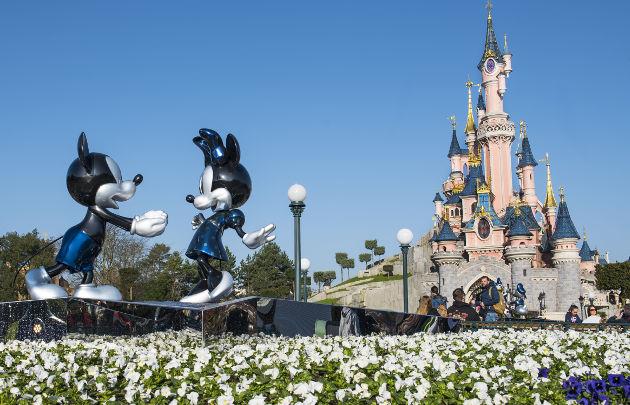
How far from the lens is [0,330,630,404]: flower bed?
3891 mm

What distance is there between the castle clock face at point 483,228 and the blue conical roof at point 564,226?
16.0ft

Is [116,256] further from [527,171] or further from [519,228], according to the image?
[527,171]

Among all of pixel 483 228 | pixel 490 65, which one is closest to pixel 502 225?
pixel 483 228

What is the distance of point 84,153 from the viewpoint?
9641 millimetres

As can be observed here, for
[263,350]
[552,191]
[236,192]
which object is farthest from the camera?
[552,191]

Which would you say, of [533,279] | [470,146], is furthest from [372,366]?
[470,146]

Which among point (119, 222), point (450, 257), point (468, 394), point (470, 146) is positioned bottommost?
point (468, 394)

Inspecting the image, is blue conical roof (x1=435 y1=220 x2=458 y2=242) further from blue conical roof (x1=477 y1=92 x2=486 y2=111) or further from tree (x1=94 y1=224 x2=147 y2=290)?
tree (x1=94 y1=224 x2=147 y2=290)

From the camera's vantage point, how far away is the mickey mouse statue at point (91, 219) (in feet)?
30.7

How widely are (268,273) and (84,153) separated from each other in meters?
46.8

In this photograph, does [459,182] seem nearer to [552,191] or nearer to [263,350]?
[552,191]

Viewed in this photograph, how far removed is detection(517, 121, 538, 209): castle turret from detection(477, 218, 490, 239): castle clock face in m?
6.67

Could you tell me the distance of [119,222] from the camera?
9.77 meters

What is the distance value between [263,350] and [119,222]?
485 centimetres
